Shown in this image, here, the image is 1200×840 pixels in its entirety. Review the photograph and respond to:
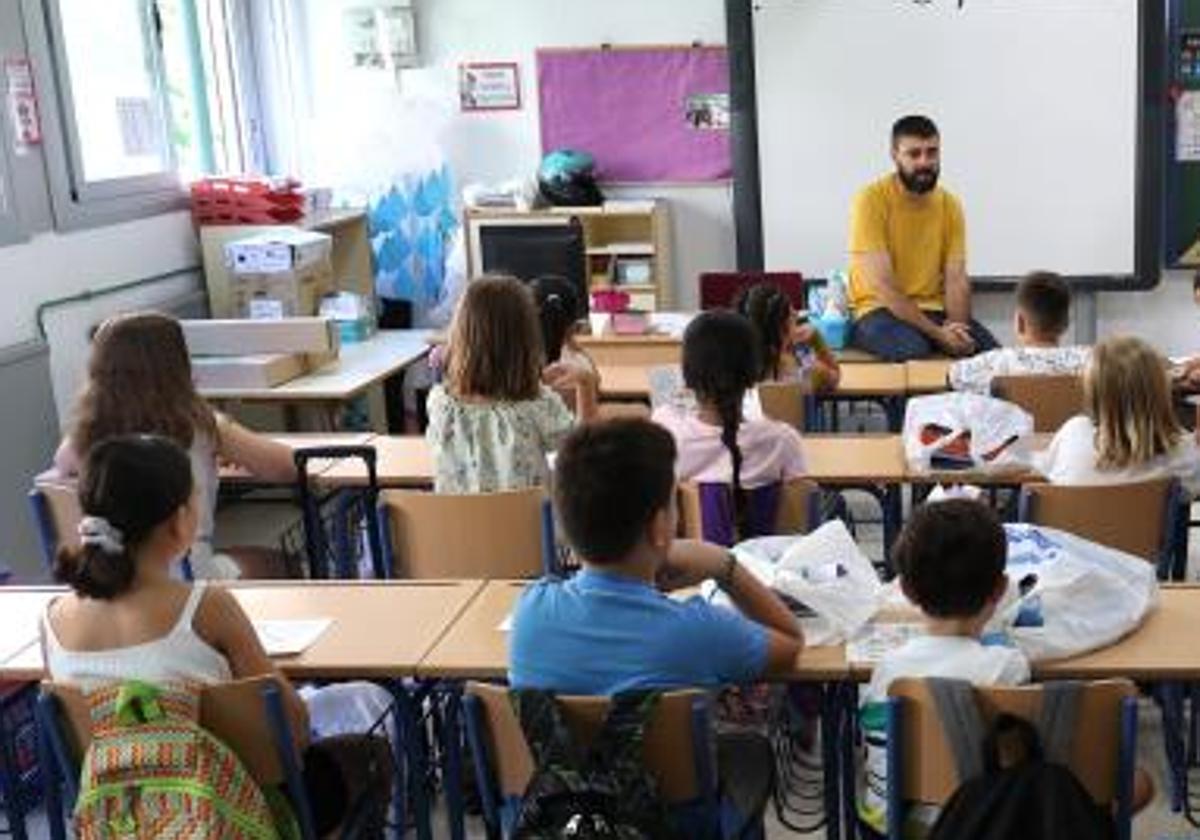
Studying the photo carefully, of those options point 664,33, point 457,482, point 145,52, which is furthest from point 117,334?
point 664,33

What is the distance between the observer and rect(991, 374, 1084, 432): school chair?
3881 millimetres

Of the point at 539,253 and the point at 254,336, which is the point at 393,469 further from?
the point at 539,253

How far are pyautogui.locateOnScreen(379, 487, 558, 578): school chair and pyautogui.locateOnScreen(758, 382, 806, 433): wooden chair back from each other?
49.7 inches

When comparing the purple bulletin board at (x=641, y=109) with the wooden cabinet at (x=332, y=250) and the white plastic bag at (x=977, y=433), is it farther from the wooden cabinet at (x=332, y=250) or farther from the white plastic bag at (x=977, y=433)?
the white plastic bag at (x=977, y=433)

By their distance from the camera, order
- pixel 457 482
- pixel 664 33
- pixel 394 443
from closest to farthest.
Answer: pixel 457 482 → pixel 394 443 → pixel 664 33

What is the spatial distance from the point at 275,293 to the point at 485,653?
343cm

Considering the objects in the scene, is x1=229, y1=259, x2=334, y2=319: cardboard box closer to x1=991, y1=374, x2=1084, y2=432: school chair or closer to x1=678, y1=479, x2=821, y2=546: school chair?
x1=991, y1=374, x2=1084, y2=432: school chair

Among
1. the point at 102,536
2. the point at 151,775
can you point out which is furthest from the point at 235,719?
the point at 102,536

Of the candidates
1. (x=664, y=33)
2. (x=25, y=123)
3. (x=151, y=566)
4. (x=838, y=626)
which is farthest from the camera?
(x=664, y=33)

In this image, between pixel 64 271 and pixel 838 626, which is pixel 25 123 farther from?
pixel 838 626

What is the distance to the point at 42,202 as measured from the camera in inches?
183

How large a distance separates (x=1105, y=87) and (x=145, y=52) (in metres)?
4.05

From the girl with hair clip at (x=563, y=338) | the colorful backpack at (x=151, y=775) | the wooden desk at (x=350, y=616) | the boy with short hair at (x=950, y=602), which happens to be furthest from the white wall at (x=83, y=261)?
the boy with short hair at (x=950, y=602)

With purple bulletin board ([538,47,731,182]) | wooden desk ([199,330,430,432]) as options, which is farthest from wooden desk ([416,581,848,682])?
purple bulletin board ([538,47,731,182])
